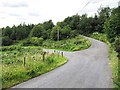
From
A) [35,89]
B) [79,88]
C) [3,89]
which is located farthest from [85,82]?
[3,89]

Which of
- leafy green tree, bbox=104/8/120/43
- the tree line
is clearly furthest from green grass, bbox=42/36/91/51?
leafy green tree, bbox=104/8/120/43

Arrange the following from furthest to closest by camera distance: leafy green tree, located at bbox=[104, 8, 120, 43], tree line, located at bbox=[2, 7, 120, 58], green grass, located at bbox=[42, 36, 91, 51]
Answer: tree line, located at bbox=[2, 7, 120, 58], green grass, located at bbox=[42, 36, 91, 51], leafy green tree, located at bbox=[104, 8, 120, 43]

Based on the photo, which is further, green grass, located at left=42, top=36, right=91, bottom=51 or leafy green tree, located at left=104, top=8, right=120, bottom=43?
green grass, located at left=42, top=36, right=91, bottom=51

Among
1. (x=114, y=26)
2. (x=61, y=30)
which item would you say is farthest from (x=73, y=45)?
(x=61, y=30)

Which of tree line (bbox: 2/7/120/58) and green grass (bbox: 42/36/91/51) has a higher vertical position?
tree line (bbox: 2/7/120/58)

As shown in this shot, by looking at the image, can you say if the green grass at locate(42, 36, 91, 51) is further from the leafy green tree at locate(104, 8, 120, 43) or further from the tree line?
the leafy green tree at locate(104, 8, 120, 43)

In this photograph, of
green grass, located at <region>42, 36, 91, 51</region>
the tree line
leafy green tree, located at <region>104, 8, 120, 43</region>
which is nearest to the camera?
leafy green tree, located at <region>104, 8, 120, 43</region>

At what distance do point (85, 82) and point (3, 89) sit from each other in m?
4.88

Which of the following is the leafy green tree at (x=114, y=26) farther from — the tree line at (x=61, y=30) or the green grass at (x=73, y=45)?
the tree line at (x=61, y=30)

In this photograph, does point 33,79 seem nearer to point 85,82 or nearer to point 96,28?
point 85,82

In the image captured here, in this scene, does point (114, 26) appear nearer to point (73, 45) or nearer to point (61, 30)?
point (73, 45)

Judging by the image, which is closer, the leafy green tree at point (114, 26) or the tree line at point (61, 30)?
the leafy green tree at point (114, 26)

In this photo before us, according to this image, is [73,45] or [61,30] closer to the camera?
[73,45]

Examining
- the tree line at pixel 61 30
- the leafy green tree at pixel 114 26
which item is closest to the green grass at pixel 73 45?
the tree line at pixel 61 30
